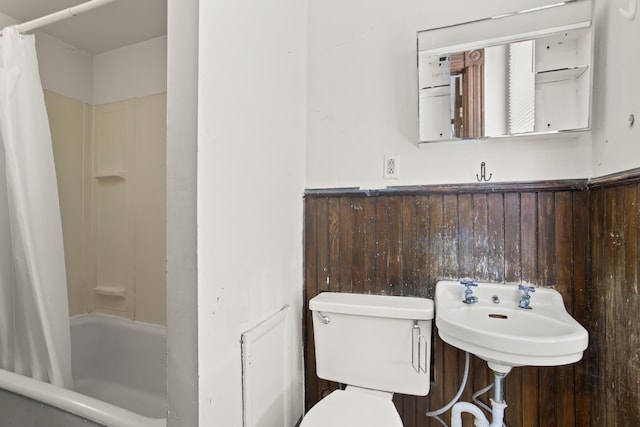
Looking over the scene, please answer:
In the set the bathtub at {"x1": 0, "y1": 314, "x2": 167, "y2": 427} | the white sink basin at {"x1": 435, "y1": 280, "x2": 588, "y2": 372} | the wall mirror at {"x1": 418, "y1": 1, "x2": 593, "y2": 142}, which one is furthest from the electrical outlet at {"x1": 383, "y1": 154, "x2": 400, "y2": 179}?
the bathtub at {"x1": 0, "y1": 314, "x2": 167, "y2": 427}

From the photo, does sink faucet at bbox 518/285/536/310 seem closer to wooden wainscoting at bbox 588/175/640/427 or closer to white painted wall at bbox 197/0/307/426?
wooden wainscoting at bbox 588/175/640/427

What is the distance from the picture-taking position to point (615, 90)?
101 cm

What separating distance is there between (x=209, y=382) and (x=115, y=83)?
2.03 m

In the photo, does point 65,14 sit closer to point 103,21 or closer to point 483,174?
point 103,21

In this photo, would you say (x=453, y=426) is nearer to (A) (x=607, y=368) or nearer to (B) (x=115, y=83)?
(A) (x=607, y=368)

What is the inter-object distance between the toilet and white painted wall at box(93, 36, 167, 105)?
66.4 inches

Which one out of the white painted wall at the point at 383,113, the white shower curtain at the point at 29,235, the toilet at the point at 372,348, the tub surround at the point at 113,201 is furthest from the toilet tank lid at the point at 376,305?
the tub surround at the point at 113,201

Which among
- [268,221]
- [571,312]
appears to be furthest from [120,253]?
[571,312]

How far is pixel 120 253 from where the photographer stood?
2.00 metres

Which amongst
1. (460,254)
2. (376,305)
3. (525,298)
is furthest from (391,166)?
(525,298)

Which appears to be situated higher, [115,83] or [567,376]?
[115,83]

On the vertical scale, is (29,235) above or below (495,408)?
above

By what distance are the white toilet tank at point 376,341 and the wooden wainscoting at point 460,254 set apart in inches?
6.0

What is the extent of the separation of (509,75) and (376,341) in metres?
1.16
